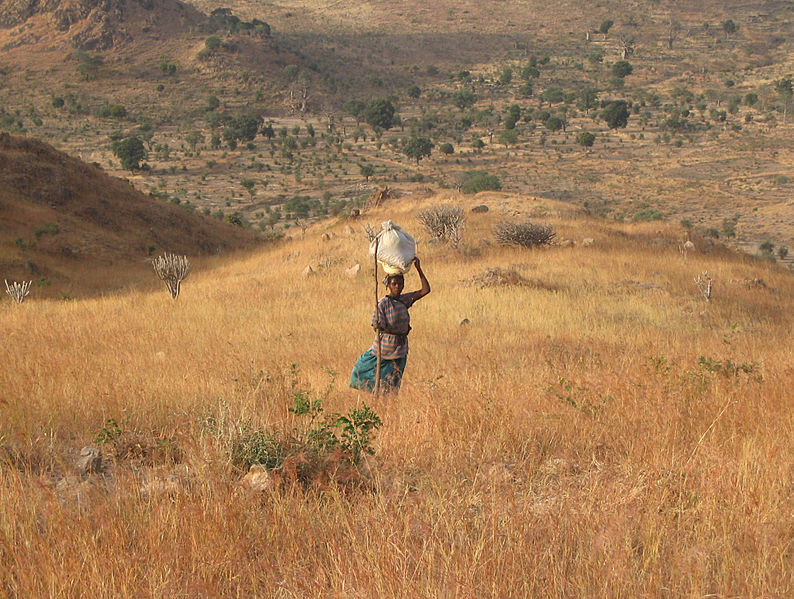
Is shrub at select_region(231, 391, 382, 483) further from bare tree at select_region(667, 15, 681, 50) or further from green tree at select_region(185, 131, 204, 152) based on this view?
bare tree at select_region(667, 15, 681, 50)

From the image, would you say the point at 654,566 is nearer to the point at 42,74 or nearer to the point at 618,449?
the point at 618,449

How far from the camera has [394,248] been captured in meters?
4.37

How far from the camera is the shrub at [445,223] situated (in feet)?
60.0

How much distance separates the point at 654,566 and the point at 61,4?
103795 millimetres

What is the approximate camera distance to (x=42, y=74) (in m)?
71.5

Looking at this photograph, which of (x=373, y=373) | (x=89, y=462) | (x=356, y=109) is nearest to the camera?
(x=89, y=462)

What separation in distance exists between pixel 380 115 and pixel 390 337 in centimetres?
6696

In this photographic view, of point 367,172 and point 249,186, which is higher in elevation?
point 367,172

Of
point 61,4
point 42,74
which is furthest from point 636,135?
point 61,4

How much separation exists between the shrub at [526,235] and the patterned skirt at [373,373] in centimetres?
1371

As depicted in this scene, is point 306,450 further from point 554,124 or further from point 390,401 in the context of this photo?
point 554,124

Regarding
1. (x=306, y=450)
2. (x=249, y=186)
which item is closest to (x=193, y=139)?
(x=249, y=186)

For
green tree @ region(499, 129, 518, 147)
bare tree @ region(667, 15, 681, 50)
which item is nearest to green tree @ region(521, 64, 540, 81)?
bare tree @ region(667, 15, 681, 50)

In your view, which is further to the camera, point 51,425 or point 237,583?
point 51,425
